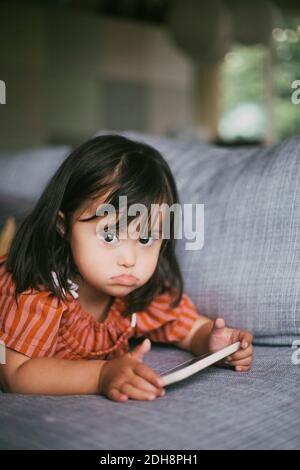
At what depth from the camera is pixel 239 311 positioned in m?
1.06

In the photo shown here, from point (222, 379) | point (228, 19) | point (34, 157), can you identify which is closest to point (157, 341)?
point (222, 379)

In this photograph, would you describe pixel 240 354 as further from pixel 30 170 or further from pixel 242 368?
pixel 30 170

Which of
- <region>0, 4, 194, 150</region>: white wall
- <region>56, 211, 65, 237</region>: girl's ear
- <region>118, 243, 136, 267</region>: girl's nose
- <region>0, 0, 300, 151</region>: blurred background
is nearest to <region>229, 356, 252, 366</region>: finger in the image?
<region>118, 243, 136, 267</region>: girl's nose

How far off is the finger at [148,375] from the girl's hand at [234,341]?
0.21 m

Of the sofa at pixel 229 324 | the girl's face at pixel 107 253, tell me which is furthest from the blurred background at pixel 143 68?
the girl's face at pixel 107 253

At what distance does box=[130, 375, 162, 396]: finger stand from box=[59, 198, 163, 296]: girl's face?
0.22m

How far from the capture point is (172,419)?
0.70 meters

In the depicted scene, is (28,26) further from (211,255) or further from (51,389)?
(51,389)

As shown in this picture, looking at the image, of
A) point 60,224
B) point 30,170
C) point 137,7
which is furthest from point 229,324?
point 137,7

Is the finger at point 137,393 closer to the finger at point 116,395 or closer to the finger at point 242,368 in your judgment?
the finger at point 116,395

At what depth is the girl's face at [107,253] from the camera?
0.95 meters

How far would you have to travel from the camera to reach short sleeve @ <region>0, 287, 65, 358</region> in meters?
0.90

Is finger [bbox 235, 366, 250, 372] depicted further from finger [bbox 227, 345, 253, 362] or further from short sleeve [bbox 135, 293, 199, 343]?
short sleeve [bbox 135, 293, 199, 343]

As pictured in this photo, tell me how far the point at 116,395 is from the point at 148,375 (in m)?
0.05
